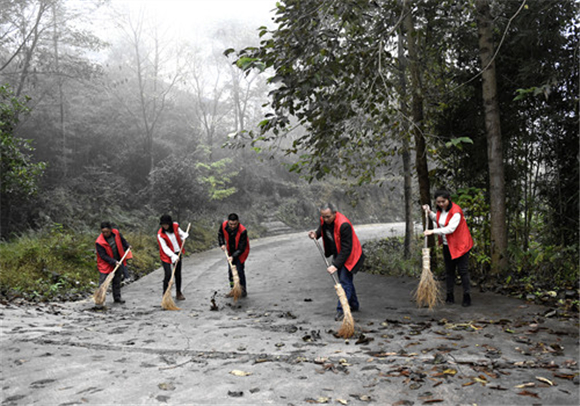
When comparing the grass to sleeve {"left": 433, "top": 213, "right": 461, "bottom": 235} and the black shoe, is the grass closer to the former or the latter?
sleeve {"left": 433, "top": 213, "right": 461, "bottom": 235}

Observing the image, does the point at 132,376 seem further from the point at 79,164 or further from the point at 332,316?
the point at 79,164

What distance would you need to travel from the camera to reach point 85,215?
57.7 ft

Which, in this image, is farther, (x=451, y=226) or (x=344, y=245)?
(x=451, y=226)

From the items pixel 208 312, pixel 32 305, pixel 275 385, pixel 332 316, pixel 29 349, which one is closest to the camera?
pixel 275 385

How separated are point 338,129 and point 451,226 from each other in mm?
2357

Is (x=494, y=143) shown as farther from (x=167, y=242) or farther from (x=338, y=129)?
(x=167, y=242)

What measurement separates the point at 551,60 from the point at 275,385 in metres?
7.76

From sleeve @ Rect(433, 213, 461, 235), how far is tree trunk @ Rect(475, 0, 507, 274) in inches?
67.2

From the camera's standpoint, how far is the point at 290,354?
4.90m

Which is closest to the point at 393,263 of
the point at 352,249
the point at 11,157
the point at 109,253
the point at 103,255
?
the point at 352,249

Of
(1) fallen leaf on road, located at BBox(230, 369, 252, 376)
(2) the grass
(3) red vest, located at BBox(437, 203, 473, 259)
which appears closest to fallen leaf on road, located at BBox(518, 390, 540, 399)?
(1) fallen leaf on road, located at BBox(230, 369, 252, 376)

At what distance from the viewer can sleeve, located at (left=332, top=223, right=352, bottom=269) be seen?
653 centimetres

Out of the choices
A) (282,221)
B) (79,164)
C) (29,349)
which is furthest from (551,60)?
(79,164)

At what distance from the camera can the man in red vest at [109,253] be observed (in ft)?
28.6
